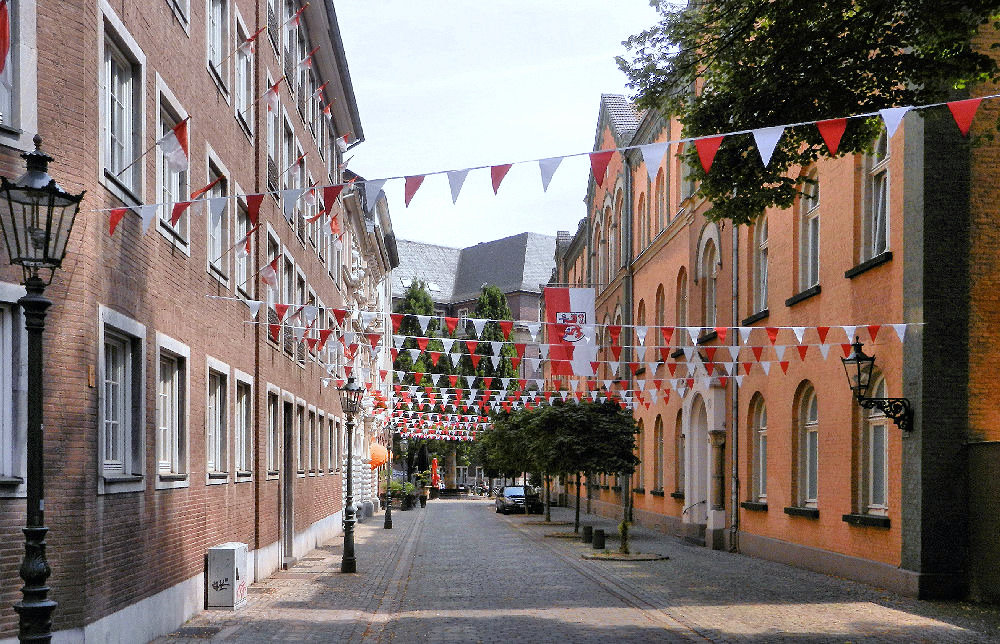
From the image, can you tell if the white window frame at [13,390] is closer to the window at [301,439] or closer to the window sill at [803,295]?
the window sill at [803,295]

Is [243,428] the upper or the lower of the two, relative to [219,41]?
lower

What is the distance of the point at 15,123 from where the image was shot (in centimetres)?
936

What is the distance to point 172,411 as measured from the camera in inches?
550

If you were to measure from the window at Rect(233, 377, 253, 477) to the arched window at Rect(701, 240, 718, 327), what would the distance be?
47.7 feet

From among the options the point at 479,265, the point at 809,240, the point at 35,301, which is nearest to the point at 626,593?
the point at 809,240

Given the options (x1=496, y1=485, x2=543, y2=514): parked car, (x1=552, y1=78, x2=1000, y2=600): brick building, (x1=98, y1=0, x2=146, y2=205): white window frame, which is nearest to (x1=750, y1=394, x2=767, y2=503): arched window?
(x1=552, y1=78, x2=1000, y2=600): brick building

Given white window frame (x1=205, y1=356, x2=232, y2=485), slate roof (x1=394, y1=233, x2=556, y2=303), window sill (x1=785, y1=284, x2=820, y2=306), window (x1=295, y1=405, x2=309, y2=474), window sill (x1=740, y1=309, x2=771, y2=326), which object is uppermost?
slate roof (x1=394, y1=233, x2=556, y2=303)

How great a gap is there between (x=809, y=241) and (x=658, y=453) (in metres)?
16.7

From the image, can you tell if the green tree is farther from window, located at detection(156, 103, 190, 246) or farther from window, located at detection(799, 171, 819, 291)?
window, located at detection(799, 171, 819, 291)

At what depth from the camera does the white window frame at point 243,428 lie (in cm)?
1762

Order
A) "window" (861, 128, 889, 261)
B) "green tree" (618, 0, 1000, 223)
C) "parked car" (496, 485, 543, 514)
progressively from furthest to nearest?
"parked car" (496, 485, 543, 514)
"window" (861, 128, 889, 261)
"green tree" (618, 0, 1000, 223)

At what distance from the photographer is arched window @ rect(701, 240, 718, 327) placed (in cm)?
2988

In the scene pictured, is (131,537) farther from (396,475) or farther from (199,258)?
(396,475)

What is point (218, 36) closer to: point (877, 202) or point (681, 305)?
point (877, 202)
